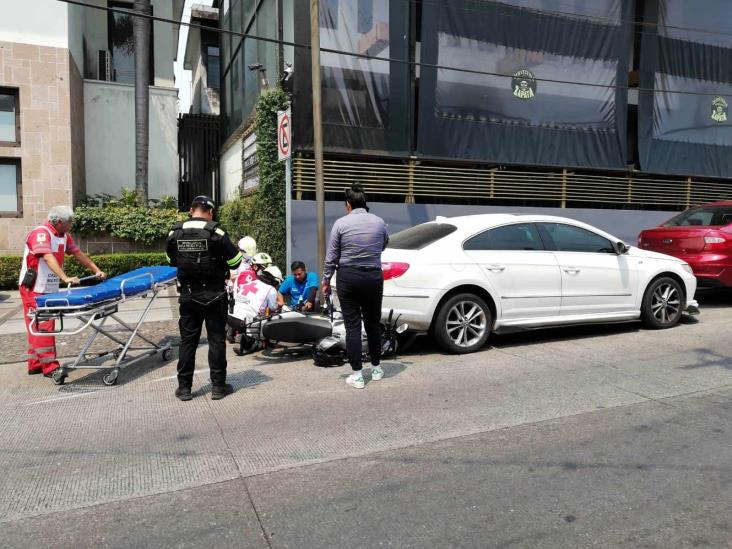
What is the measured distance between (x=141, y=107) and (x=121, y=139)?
1.93 m

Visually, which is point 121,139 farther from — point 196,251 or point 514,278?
point 514,278

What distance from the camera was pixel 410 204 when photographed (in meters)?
12.0

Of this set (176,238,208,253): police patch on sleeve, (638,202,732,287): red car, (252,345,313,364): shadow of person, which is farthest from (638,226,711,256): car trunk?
(176,238,208,253): police patch on sleeve

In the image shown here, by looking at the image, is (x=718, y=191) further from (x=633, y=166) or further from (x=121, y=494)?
(x=121, y=494)

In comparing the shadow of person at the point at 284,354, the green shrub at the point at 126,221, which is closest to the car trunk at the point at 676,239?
the shadow of person at the point at 284,354

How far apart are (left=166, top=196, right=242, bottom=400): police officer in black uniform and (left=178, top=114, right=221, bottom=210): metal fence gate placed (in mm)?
14119

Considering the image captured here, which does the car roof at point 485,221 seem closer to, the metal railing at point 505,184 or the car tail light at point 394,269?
the car tail light at point 394,269

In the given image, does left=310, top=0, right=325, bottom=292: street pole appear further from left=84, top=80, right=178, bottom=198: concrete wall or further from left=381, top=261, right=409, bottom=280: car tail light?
left=84, top=80, right=178, bottom=198: concrete wall

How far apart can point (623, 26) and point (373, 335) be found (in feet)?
41.5

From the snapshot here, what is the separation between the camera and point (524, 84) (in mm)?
13250

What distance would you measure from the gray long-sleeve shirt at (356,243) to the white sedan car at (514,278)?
3.27 ft

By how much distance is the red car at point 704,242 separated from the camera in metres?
8.74

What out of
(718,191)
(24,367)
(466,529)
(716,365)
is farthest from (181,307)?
(718,191)

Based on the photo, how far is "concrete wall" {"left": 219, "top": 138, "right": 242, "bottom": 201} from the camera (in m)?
14.9
